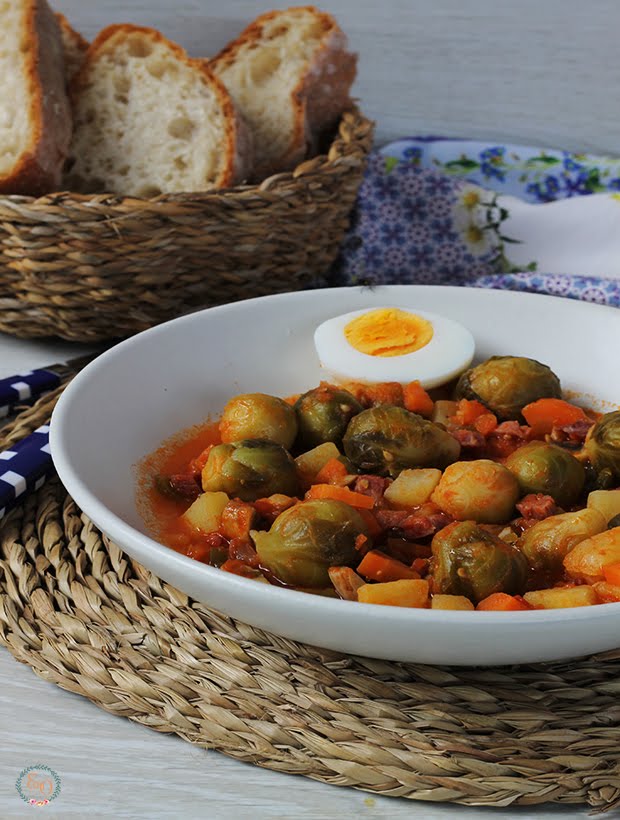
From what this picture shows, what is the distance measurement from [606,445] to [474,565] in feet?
1.88

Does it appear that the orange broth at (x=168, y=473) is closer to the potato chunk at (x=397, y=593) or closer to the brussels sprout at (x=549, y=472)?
the potato chunk at (x=397, y=593)

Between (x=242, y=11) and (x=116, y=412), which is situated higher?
(x=242, y=11)

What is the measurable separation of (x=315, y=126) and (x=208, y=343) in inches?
48.2

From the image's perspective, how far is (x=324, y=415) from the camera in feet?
7.26

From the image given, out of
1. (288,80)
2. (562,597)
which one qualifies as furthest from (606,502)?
(288,80)

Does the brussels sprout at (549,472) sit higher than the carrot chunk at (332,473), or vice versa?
the brussels sprout at (549,472)

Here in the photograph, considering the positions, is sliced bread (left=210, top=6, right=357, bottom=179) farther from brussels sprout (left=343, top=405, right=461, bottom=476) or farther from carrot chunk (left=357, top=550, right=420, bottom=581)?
carrot chunk (left=357, top=550, right=420, bottom=581)

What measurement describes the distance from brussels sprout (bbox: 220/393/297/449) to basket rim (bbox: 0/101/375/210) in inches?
29.5

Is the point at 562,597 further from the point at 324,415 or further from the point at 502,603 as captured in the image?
the point at 324,415

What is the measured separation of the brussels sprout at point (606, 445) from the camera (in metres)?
2.06

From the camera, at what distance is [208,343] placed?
248 centimetres

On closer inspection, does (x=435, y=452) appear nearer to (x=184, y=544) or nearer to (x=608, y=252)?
(x=184, y=544)

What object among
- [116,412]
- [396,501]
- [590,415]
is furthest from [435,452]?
[116,412]

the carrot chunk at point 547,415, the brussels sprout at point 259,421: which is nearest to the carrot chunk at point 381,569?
the brussels sprout at point 259,421
